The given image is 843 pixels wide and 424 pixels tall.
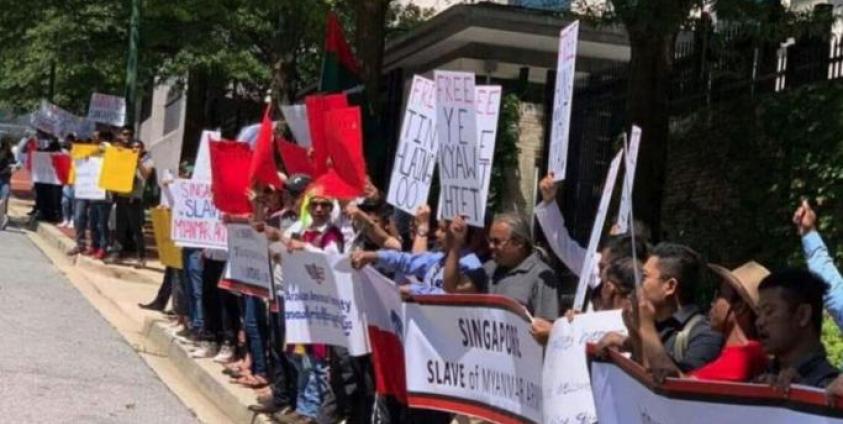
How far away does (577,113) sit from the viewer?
14141 millimetres

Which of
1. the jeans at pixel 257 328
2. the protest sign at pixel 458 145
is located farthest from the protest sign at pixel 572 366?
the jeans at pixel 257 328

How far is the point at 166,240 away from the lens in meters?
13.2

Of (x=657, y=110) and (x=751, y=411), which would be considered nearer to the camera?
(x=751, y=411)

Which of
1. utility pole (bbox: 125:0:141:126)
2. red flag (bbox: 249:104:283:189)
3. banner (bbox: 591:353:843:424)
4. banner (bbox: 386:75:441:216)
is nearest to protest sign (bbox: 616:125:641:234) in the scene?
banner (bbox: 591:353:843:424)

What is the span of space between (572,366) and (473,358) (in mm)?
1142

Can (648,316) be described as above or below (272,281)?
above

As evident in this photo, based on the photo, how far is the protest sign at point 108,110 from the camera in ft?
74.0

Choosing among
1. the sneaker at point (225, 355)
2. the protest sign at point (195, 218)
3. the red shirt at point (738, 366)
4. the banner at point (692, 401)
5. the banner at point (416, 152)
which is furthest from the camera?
the protest sign at point (195, 218)

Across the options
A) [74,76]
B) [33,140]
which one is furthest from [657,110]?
[74,76]

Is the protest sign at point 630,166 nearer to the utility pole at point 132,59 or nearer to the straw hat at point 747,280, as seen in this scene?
the straw hat at point 747,280

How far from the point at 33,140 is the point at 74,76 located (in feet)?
13.2

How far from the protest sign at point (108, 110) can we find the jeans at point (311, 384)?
14361 mm

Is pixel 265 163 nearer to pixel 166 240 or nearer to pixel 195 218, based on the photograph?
pixel 195 218

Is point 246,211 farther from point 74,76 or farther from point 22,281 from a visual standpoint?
point 74,76
